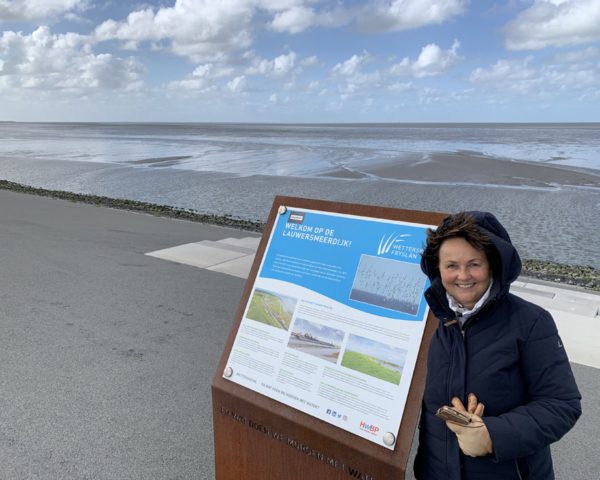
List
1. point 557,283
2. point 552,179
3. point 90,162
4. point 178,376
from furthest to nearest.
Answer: point 90,162, point 552,179, point 557,283, point 178,376

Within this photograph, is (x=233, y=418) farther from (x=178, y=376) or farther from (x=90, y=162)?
(x=90, y=162)

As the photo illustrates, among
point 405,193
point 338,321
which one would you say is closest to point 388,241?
point 338,321

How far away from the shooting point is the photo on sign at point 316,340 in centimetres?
228

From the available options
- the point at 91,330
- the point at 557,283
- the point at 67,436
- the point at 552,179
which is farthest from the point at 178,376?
the point at 552,179

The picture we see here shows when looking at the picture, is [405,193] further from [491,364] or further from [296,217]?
[491,364]

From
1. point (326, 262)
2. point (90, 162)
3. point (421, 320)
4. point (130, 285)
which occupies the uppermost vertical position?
point (90, 162)

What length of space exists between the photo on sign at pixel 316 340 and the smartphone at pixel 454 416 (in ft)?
2.19

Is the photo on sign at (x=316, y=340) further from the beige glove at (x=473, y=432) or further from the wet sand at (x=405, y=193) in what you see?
the wet sand at (x=405, y=193)

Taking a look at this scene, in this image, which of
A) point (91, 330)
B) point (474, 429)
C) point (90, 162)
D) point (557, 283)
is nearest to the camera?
point (474, 429)

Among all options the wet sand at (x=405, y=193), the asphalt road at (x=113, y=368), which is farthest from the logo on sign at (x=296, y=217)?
the wet sand at (x=405, y=193)

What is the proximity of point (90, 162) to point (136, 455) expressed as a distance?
33.5 metres

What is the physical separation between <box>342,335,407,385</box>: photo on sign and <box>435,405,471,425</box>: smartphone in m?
0.41

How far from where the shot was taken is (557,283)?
7383mm

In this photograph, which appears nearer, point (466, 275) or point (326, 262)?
point (466, 275)
